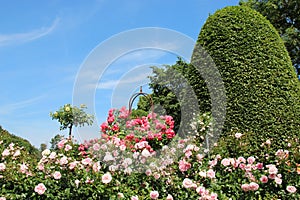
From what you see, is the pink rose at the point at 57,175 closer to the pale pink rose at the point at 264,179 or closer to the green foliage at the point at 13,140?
the pale pink rose at the point at 264,179

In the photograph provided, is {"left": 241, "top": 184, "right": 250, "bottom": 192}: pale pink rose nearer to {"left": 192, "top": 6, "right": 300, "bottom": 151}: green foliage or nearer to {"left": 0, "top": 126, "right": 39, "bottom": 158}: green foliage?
{"left": 192, "top": 6, "right": 300, "bottom": 151}: green foliage

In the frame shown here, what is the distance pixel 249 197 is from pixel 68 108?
8149mm

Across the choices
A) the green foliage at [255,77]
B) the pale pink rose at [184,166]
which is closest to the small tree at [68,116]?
the green foliage at [255,77]

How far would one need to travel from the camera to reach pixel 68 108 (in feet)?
34.7

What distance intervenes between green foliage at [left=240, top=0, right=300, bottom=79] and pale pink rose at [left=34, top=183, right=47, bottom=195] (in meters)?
10.9

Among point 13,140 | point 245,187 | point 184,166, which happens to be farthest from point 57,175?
point 13,140

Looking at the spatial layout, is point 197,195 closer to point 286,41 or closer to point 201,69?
point 201,69

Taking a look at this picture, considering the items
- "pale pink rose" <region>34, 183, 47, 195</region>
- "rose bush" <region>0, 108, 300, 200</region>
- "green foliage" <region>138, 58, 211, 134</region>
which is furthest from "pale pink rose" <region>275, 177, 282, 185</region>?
"green foliage" <region>138, 58, 211, 134</region>

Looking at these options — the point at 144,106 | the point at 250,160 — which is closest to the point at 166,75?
the point at 144,106

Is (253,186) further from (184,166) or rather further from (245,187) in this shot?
(184,166)

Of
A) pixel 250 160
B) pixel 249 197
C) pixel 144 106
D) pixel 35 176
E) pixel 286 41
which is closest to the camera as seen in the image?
pixel 35 176

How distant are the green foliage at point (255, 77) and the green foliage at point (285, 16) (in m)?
7.18

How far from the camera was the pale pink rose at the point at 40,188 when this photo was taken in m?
2.86

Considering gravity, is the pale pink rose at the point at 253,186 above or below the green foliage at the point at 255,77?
below
